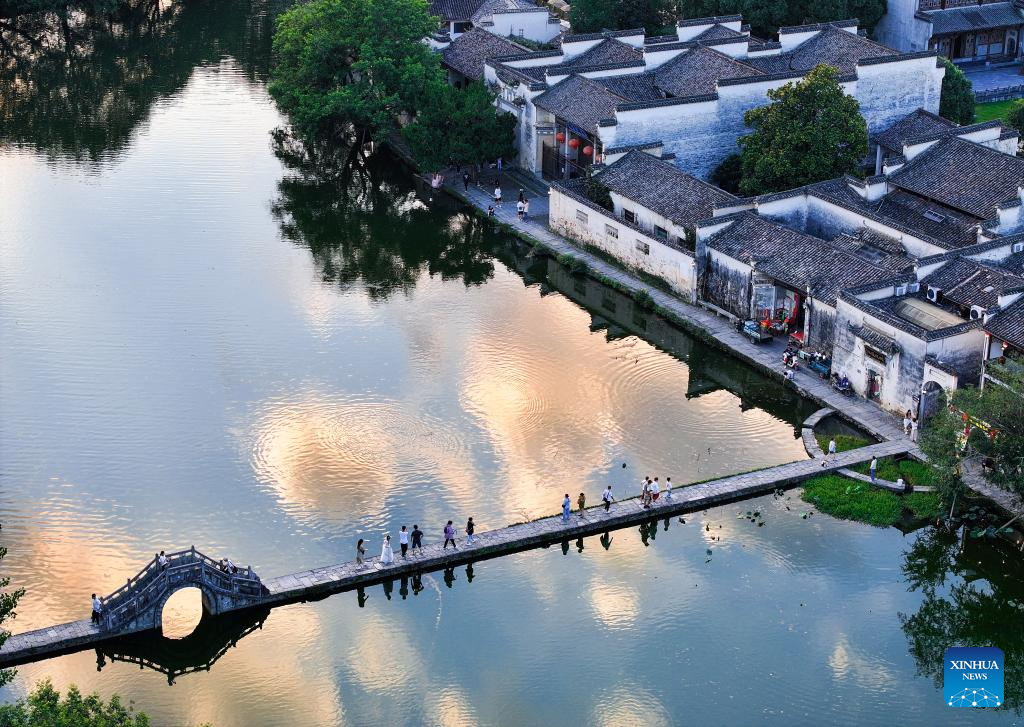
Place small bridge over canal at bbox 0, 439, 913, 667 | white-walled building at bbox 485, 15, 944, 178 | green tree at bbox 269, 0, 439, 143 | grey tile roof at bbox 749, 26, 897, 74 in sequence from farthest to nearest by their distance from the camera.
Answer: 1. grey tile roof at bbox 749, 26, 897, 74
2. green tree at bbox 269, 0, 439, 143
3. white-walled building at bbox 485, 15, 944, 178
4. small bridge over canal at bbox 0, 439, 913, 667

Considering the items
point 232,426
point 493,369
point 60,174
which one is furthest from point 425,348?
point 60,174

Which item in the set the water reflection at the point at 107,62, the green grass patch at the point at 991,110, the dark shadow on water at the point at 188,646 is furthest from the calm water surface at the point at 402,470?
the green grass patch at the point at 991,110

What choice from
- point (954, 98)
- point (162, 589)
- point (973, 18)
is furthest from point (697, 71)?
point (162, 589)

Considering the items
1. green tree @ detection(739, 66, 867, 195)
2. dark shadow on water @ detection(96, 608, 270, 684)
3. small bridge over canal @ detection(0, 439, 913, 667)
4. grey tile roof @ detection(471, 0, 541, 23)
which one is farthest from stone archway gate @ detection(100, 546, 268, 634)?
grey tile roof @ detection(471, 0, 541, 23)

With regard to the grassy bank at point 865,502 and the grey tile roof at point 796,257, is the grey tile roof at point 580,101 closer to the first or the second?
the grey tile roof at point 796,257

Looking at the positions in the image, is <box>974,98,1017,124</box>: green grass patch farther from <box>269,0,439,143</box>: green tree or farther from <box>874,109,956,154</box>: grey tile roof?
<box>269,0,439,143</box>: green tree

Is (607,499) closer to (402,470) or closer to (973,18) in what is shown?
(402,470)
